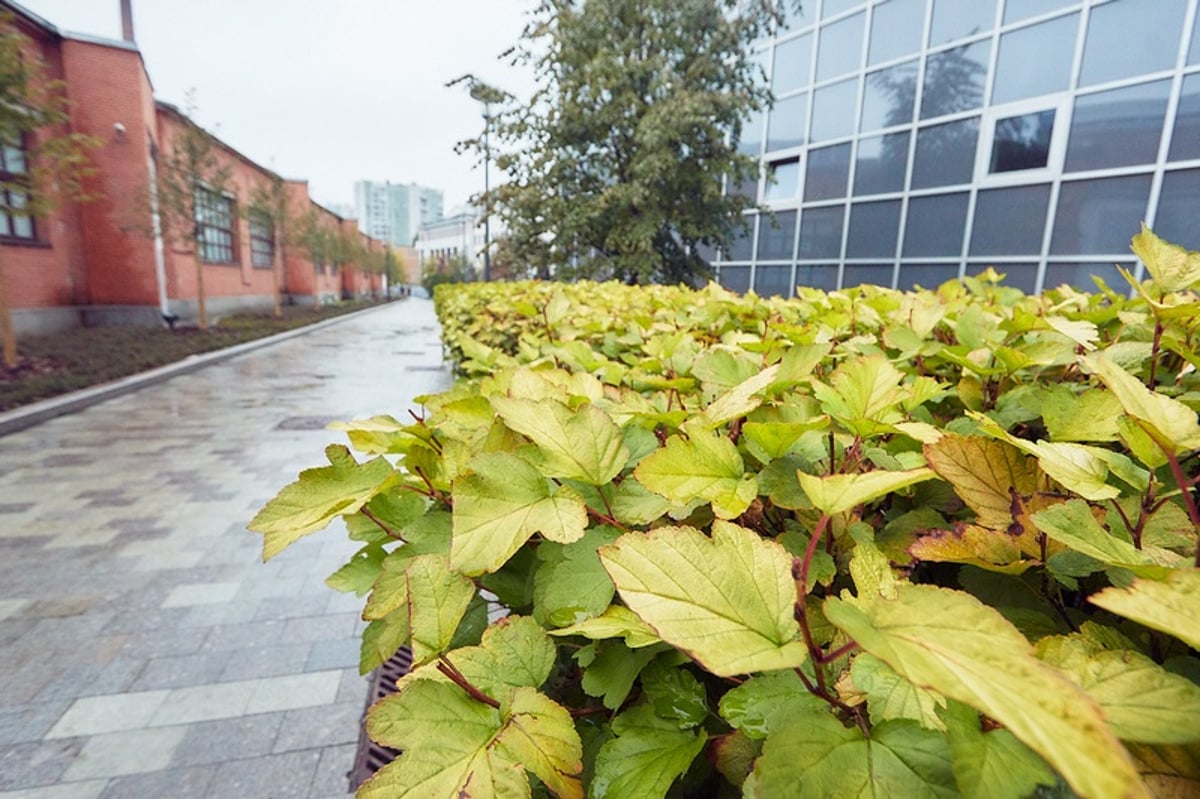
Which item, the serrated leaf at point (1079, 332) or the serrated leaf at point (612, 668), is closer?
the serrated leaf at point (612, 668)

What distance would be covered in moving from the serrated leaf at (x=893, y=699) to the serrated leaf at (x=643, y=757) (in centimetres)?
15

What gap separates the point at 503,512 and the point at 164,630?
3512mm

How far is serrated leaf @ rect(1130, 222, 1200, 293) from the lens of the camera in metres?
0.90

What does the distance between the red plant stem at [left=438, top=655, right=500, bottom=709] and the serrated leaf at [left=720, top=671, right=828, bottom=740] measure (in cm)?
21

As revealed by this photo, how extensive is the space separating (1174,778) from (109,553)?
16.9ft

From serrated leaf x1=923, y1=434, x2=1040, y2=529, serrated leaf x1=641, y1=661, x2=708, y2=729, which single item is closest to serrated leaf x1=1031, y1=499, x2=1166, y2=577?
serrated leaf x1=923, y1=434, x2=1040, y2=529

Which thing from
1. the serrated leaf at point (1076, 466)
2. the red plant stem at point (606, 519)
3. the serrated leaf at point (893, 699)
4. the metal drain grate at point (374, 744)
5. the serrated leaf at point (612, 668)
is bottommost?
the metal drain grate at point (374, 744)

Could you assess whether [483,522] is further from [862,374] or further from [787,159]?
[787,159]

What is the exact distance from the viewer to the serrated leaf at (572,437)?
67 centimetres

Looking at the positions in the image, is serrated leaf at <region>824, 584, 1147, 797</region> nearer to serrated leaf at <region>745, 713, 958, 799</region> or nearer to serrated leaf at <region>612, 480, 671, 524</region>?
serrated leaf at <region>745, 713, 958, 799</region>

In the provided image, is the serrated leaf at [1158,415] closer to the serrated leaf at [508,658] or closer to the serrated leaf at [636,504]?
the serrated leaf at [636,504]

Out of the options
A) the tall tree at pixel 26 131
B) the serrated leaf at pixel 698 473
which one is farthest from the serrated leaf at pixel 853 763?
the tall tree at pixel 26 131

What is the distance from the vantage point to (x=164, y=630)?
10.3ft

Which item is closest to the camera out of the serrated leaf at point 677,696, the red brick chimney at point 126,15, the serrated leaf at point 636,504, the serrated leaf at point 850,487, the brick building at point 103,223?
the serrated leaf at point 850,487
